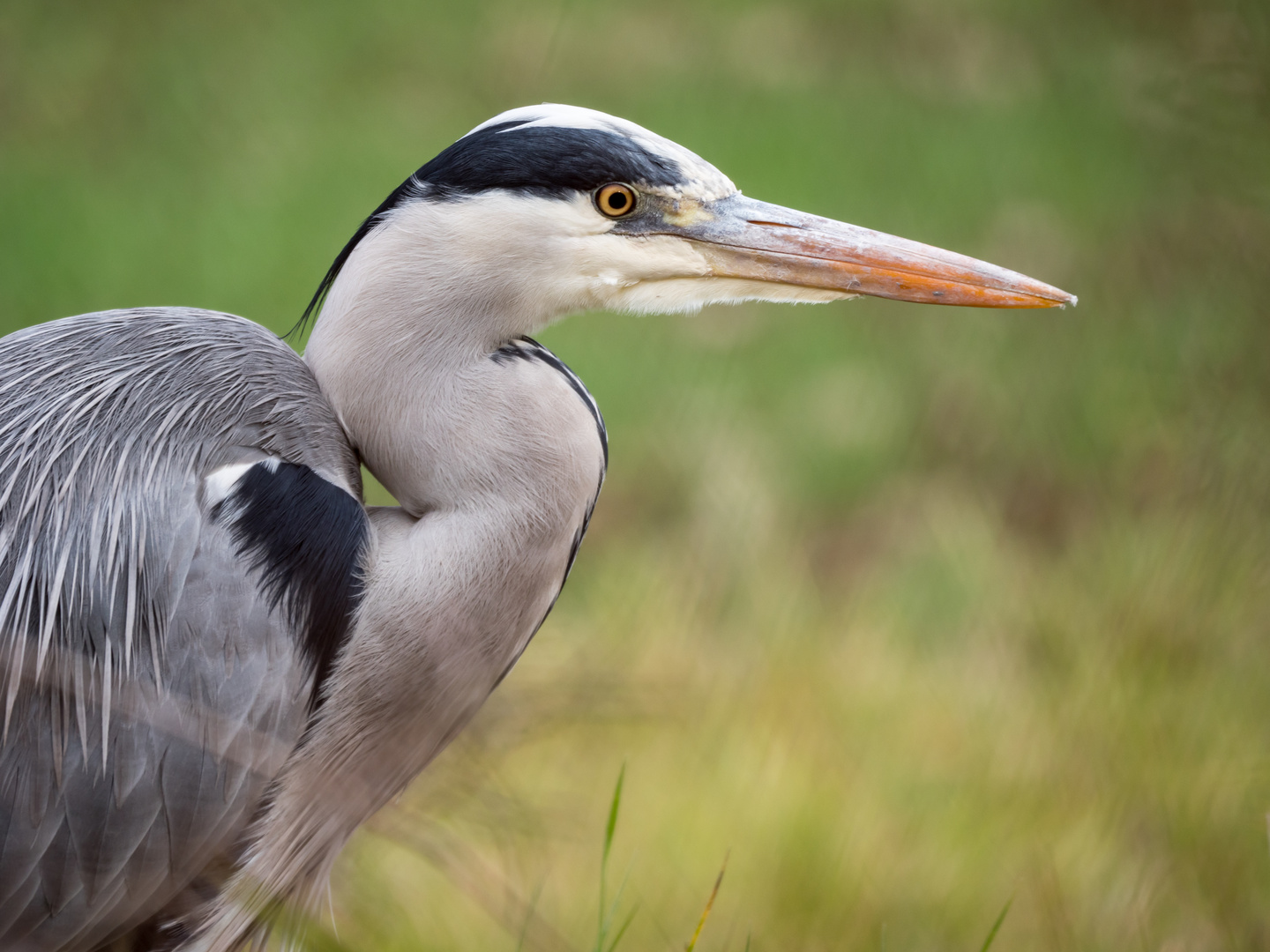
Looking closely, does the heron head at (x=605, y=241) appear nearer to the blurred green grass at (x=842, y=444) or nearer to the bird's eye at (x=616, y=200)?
the bird's eye at (x=616, y=200)

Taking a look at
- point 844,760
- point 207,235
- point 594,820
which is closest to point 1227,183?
point 844,760

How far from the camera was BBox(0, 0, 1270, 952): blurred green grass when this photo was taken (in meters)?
2.02

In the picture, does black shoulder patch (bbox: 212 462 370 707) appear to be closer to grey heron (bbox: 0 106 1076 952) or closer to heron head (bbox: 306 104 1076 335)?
grey heron (bbox: 0 106 1076 952)

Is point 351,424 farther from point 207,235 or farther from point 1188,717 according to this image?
point 207,235

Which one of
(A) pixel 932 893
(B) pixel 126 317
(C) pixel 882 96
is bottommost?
(A) pixel 932 893

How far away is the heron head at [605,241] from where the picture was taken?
1.43m

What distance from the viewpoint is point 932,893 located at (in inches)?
81.6

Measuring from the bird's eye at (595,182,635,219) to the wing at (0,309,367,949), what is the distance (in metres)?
0.49

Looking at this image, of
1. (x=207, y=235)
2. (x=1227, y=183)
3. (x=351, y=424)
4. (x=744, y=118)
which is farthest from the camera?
(x=744, y=118)

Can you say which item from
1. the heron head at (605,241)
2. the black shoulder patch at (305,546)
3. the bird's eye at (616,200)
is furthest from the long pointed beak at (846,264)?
the black shoulder patch at (305,546)

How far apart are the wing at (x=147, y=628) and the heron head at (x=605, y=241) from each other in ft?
0.97

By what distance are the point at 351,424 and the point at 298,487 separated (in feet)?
0.42

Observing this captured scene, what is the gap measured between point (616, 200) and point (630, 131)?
0.09m

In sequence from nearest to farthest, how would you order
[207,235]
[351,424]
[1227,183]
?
[351,424], [1227,183], [207,235]
